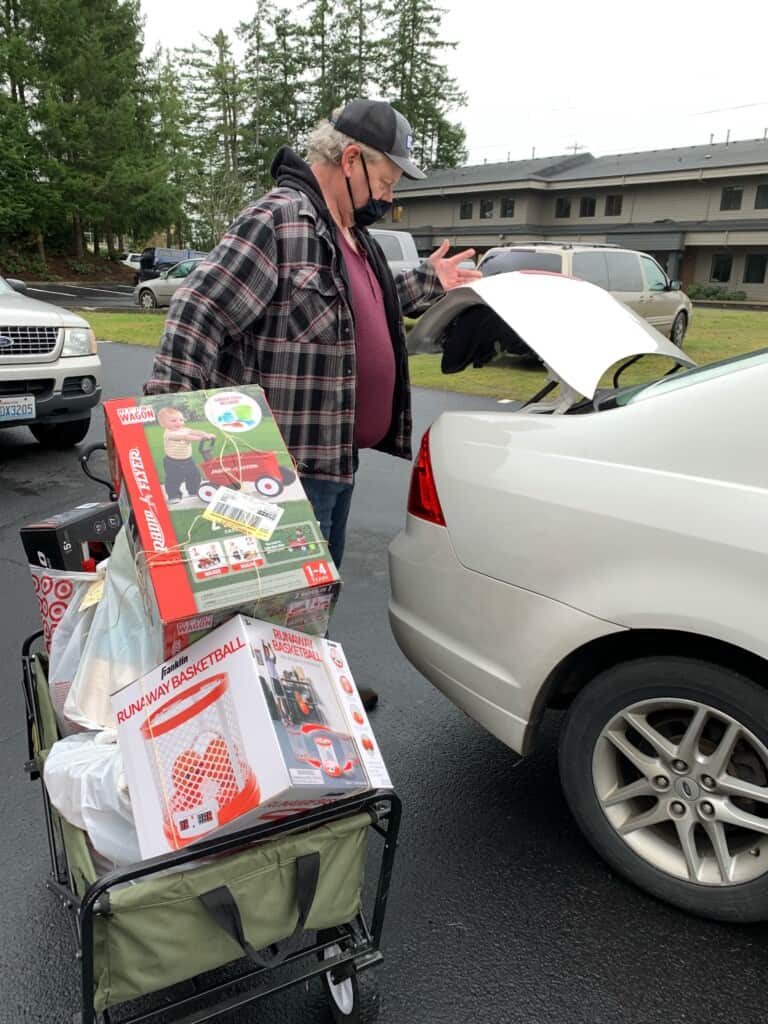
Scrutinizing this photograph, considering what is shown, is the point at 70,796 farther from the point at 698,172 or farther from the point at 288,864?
the point at 698,172

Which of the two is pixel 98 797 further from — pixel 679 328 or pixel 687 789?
pixel 679 328

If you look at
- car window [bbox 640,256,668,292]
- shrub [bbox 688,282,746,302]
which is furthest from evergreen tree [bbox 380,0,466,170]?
car window [bbox 640,256,668,292]

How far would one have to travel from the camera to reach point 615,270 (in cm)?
1270

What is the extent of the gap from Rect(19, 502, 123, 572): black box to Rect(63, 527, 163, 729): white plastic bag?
243mm

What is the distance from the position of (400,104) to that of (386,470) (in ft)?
162

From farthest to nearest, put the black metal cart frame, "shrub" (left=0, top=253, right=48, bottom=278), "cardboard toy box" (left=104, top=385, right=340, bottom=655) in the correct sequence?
"shrub" (left=0, top=253, right=48, bottom=278) < "cardboard toy box" (left=104, top=385, right=340, bottom=655) < the black metal cart frame

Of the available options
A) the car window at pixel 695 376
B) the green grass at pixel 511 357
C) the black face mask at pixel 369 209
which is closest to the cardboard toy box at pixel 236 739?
the car window at pixel 695 376

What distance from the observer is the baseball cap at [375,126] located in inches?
87.8

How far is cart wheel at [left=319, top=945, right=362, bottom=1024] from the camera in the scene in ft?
5.53

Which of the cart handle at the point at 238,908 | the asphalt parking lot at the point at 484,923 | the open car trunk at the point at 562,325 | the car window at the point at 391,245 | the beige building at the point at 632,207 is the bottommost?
the asphalt parking lot at the point at 484,923

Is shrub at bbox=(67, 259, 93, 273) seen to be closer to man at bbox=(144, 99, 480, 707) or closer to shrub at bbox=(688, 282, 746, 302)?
shrub at bbox=(688, 282, 746, 302)

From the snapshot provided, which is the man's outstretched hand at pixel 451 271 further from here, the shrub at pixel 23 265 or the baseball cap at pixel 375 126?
the shrub at pixel 23 265

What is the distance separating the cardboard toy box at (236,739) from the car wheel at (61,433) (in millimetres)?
5895

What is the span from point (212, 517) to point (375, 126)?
135 centimetres
